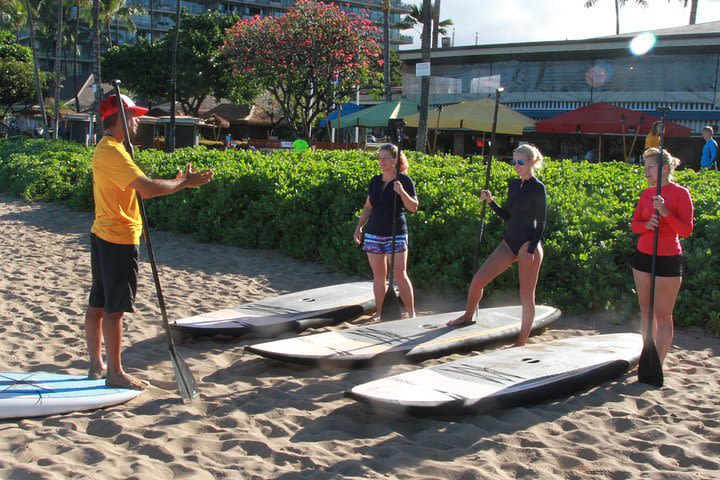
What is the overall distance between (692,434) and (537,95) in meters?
20.2

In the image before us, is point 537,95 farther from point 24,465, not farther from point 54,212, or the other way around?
point 24,465

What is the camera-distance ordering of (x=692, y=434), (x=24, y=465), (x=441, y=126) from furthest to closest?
1. (x=441, y=126)
2. (x=692, y=434)
3. (x=24, y=465)

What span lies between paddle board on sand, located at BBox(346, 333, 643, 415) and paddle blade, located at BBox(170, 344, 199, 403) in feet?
3.53

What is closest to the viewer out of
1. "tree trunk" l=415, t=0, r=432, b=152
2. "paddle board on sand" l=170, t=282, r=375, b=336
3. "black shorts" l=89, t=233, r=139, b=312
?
"black shorts" l=89, t=233, r=139, b=312

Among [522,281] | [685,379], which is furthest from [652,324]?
[522,281]

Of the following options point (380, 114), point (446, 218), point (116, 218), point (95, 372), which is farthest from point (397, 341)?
point (380, 114)

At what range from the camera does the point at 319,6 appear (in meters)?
25.3

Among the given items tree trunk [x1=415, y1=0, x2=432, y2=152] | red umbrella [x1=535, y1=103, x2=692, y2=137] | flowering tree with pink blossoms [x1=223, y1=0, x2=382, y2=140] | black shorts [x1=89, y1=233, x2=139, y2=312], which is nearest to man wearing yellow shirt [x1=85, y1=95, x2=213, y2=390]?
black shorts [x1=89, y1=233, x2=139, y2=312]

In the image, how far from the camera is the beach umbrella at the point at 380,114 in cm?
2027

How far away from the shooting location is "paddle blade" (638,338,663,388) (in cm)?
520

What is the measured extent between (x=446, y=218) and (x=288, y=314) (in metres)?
2.71

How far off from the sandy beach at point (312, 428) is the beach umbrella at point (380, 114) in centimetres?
1417

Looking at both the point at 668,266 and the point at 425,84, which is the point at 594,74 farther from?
the point at 668,266

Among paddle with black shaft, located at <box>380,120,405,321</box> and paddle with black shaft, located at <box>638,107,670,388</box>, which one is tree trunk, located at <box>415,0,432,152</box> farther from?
paddle with black shaft, located at <box>638,107,670,388</box>
